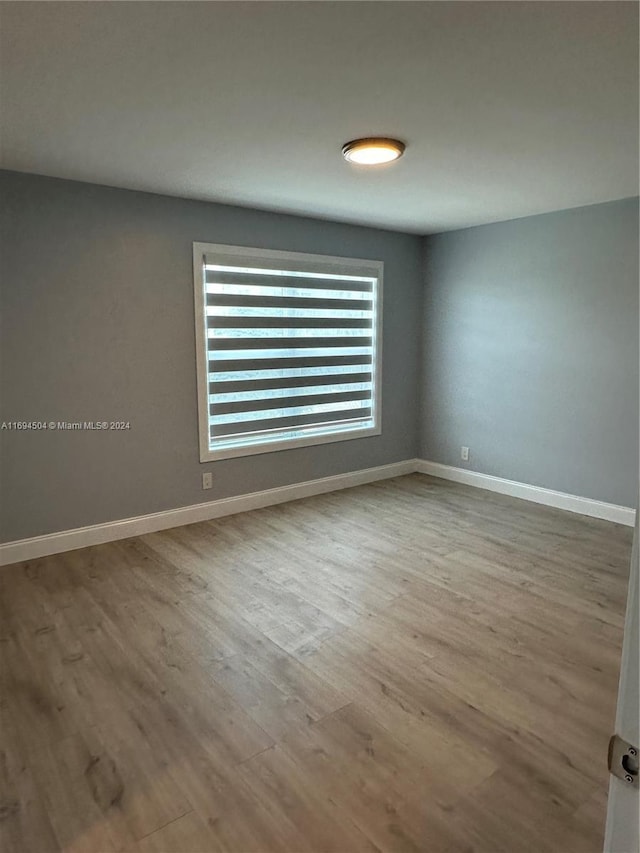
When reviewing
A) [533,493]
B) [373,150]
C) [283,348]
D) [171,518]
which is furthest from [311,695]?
[533,493]

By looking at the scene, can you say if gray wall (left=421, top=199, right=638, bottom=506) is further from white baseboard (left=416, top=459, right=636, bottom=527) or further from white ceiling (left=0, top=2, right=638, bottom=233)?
white ceiling (left=0, top=2, right=638, bottom=233)

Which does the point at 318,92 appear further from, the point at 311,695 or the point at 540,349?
the point at 540,349

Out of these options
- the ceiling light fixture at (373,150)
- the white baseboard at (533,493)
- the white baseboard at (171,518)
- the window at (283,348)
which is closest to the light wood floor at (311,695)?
the white baseboard at (171,518)

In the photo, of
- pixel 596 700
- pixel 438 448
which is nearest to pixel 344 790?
pixel 596 700

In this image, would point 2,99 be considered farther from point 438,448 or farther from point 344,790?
point 438,448

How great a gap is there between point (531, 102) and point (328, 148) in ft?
3.26

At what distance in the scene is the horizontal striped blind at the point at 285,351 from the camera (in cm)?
407

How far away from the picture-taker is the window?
4020 millimetres

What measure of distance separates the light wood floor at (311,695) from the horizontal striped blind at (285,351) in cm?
115

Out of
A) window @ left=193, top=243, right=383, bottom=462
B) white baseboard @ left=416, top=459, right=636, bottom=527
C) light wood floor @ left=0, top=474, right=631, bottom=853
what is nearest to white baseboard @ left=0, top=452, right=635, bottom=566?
white baseboard @ left=416, top=459, right=636, bottom=527

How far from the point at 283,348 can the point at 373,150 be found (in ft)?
6.64

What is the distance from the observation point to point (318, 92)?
6.74 feet

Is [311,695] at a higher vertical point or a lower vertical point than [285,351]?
lower

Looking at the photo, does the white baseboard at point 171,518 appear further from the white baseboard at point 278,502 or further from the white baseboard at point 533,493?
the white baseboard at point 533,493
